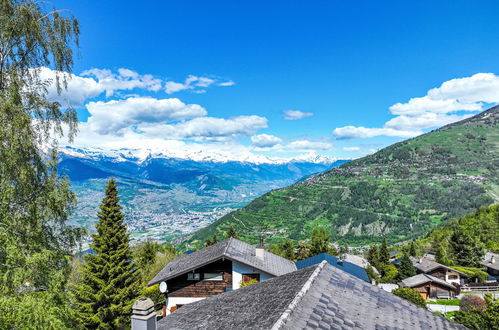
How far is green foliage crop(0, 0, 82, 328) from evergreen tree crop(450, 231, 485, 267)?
78.7 meters

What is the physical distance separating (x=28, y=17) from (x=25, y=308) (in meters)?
9.74

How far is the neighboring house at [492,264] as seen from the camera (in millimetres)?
60875

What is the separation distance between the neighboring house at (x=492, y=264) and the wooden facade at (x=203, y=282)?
61918 mm

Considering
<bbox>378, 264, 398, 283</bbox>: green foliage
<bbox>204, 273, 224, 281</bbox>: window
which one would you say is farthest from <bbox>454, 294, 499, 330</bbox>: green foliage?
<bbox>378, 264, 398, 283</bbox>: green foliage

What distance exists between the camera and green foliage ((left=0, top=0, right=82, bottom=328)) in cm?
933

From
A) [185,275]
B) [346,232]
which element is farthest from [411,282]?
[346,232]

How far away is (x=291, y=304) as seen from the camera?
6703mm

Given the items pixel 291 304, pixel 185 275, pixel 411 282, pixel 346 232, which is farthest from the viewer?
pixel 346 232

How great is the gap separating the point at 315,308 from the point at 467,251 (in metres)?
77.8

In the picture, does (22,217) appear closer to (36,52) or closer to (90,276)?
(36,52)

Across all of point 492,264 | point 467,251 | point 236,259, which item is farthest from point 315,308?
point 467,251

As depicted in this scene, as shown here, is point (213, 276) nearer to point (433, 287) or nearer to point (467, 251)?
point (433, 287)

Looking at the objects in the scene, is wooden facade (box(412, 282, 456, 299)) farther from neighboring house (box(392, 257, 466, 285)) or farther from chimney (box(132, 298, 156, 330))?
chimney (box(132, 298, 156, 330))

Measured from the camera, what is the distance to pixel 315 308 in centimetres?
684
